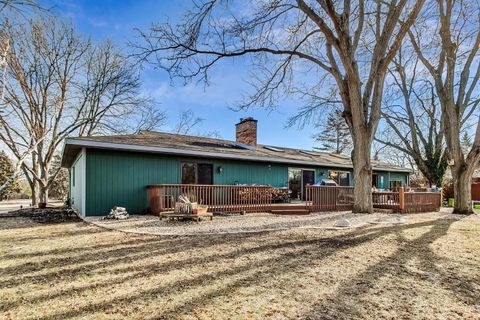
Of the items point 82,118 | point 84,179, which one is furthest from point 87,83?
point 84,179

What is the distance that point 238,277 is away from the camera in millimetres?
3438

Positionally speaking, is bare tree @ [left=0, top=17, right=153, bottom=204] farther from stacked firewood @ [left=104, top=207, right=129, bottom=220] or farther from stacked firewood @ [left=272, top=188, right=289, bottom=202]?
stacked firewood @ [left=272, top=188, right=289, bottom=202]

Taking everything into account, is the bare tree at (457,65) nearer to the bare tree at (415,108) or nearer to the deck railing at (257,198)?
the deck railing at (257,198)

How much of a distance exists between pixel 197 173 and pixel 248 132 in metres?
4.96

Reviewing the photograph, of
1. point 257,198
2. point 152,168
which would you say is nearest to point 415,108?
point 257,198

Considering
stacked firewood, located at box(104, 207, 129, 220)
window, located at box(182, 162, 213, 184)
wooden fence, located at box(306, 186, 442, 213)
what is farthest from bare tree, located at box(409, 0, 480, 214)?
stacked firewood, located at box(104, 207, 129, 220)

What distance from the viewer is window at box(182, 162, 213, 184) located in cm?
1127

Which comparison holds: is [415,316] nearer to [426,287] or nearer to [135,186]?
[426,287]

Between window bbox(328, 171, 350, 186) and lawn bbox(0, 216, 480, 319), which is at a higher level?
window bbox(328, 171, 350, 186)

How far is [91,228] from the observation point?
697 centimetres

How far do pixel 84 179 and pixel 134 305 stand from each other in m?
7.56

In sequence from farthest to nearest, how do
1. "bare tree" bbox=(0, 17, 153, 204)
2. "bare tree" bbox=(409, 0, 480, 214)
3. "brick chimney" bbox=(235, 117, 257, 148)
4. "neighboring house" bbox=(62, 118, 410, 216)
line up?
"bare tree" bbox=(0, 17, 153, 204) < "brick chimney" bbox=(235, 117, 257, 148) < "bare tree" bbox=(409, 0, 480, 214) < "neighboring house" bbox=(62, 118, 410, 216)

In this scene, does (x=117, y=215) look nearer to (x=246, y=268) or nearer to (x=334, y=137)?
(x=246, y=268)

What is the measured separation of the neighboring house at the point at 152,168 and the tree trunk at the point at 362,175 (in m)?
3.97
